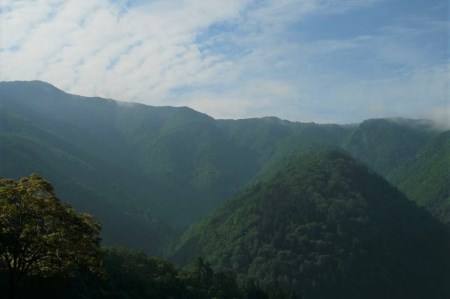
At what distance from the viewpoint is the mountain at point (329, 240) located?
496 feet

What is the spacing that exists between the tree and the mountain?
123172 millimetres

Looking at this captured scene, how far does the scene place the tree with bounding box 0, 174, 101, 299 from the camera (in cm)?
2111

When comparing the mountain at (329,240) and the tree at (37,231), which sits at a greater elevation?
the tree at (37,231)

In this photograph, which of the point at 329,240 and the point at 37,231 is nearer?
the point at 37,231

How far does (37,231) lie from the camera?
69.5ft

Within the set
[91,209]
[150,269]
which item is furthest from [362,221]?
[150,269]

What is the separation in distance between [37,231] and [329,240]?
491 ft

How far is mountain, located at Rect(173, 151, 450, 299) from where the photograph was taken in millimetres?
151250

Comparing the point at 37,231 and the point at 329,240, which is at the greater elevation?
the point at 37,231

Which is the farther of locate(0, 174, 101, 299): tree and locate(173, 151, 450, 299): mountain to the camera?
locate(173, 151, 450, 299): mountain

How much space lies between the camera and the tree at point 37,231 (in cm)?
2111

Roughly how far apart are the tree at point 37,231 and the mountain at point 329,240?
404ft

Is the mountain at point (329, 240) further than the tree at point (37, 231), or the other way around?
the mountain at point (329, 240)

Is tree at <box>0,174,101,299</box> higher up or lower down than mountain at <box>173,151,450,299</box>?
higher up
